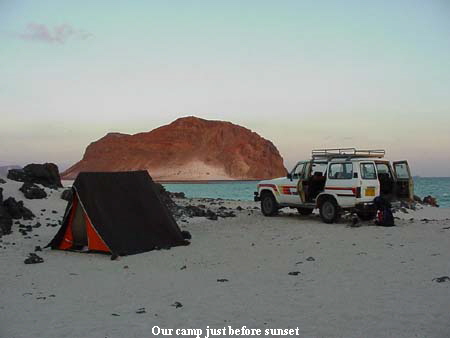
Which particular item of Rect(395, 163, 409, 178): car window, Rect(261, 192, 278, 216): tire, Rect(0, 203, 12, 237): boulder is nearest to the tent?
Rect(0, 203, 12, 237): boulder

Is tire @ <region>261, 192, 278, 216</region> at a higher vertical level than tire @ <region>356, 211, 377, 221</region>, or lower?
higher

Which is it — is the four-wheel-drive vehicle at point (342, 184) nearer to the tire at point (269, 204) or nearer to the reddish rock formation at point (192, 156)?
the tire at point (269, 204)

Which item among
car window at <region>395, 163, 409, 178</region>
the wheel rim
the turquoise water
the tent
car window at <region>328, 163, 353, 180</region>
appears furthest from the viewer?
the turquoise water

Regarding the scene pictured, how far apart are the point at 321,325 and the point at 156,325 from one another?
2111 mm

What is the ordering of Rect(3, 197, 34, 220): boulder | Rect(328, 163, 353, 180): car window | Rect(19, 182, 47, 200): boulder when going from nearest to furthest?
Rect(328, 163, 353, 180): car window
Rect(3, 197, 34, 220): boulder
Rect(19, 182, 47, 200): boulder

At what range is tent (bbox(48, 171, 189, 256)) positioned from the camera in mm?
12789

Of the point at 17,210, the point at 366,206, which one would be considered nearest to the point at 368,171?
the point at 366,206

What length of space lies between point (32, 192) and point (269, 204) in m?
8.97

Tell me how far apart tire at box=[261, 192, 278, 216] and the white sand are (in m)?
4.73

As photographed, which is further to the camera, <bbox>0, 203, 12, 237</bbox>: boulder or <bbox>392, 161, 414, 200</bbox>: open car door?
<bbox>392, 161, 414, 200</bbox>: open car door

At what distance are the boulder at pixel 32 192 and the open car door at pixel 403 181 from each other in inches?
510

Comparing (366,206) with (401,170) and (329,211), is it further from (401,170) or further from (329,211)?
(401,170)

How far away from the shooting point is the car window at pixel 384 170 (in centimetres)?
1761

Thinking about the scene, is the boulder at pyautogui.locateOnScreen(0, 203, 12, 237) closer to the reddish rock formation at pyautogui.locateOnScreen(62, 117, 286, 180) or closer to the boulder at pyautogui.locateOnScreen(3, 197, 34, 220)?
the boulder at pyautogui.locateOnScreen(3, 197, 34, 220)
